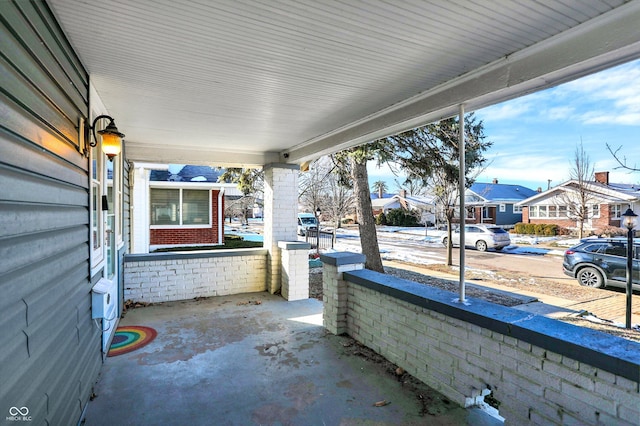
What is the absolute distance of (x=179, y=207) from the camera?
36.7ft

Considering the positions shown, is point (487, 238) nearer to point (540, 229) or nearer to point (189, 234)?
point (540, 229)

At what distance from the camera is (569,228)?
21609 mm

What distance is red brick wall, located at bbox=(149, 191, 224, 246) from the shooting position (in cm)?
1082

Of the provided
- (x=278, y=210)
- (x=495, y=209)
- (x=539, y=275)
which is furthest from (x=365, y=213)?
(x=495, y=209)

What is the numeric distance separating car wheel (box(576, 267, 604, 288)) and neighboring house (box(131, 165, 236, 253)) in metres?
9.95

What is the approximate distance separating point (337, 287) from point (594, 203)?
2039 centimetres

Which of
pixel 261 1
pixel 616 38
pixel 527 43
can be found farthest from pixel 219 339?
pixel 616 38

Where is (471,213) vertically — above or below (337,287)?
above

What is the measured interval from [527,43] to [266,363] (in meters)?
3.63

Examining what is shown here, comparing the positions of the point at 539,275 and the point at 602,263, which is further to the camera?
the point at 539,275

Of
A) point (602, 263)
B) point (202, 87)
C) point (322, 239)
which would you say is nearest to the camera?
point (202, 87)

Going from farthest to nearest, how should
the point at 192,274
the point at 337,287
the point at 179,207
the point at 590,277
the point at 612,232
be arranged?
the point at 612,232 → the point at 179,207 → the point at 590,277 → the point at 192,274 → the point at 337,287

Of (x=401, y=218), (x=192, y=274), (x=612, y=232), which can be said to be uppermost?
(x=401, y=218)

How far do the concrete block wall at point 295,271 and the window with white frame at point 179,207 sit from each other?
6.23 m
